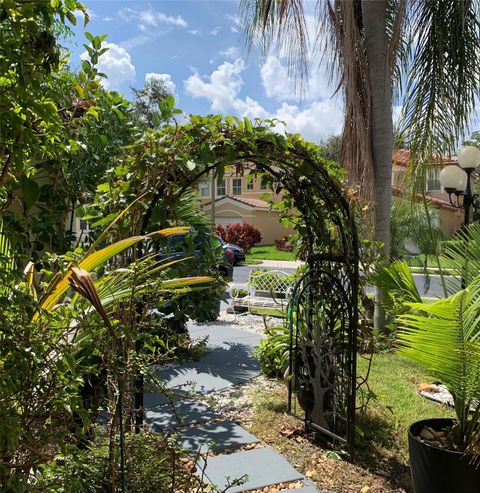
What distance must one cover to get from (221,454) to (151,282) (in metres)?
2.16

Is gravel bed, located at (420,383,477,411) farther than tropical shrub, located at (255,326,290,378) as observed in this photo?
No

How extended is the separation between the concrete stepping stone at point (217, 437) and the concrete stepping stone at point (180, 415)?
146 mm

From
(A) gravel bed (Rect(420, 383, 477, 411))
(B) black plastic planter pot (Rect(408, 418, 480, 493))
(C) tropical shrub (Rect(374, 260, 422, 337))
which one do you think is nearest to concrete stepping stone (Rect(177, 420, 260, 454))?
(B) black plastic planter pot (Rect(408, 418, 480, 493))

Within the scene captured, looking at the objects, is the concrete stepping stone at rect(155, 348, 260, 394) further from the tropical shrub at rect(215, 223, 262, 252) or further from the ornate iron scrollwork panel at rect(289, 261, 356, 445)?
the tropical shrub at rect(215, 223, 262, 252)

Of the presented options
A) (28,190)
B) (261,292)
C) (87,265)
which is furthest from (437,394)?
(261,292)

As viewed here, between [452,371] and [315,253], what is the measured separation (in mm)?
1775

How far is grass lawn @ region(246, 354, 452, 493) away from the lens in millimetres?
3266

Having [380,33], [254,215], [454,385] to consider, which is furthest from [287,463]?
[254,215]

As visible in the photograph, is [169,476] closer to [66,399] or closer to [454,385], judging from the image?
[66,399]

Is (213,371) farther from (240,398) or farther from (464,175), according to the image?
(464,175)

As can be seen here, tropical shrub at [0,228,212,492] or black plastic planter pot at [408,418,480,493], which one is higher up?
tropical shrub at [0,228,212,492]

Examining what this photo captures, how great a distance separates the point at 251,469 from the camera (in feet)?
11.0

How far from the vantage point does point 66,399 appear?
163 cm

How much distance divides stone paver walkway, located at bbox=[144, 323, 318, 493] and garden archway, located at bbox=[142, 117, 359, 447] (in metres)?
0.62
